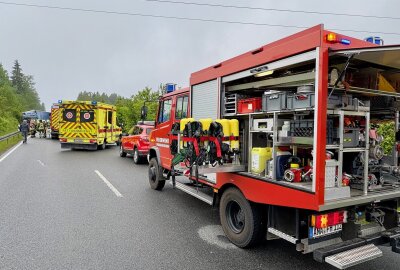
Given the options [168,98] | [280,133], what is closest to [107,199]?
[168,98]

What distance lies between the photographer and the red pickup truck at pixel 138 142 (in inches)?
516

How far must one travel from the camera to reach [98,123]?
18.6 m

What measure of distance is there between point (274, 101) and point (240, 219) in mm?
1830

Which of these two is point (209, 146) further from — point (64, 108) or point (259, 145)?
point (64, 108)

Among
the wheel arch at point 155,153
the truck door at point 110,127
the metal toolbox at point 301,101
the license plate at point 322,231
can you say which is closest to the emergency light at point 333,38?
the metal toolbox at point 301,101

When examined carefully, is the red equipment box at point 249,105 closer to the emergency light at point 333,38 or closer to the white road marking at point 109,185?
the emergency light at point 333,38

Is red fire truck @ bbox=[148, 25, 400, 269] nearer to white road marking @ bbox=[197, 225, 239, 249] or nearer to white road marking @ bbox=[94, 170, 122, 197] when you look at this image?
white road marking @ bbox=[197, 225, 239, 249]

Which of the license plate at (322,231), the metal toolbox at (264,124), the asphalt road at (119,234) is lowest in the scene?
the asphalt road at (119,234)

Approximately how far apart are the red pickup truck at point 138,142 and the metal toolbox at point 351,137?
10.1 metres

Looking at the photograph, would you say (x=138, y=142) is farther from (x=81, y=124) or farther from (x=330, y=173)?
(x=330, y=173)

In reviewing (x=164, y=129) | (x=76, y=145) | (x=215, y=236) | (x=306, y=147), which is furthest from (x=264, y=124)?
(x=76, y=145)

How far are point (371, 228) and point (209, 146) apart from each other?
2.33m

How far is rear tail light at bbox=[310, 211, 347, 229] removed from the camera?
3.45 meters

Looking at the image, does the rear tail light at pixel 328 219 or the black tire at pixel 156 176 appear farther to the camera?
the black tire at pixel 156 176
